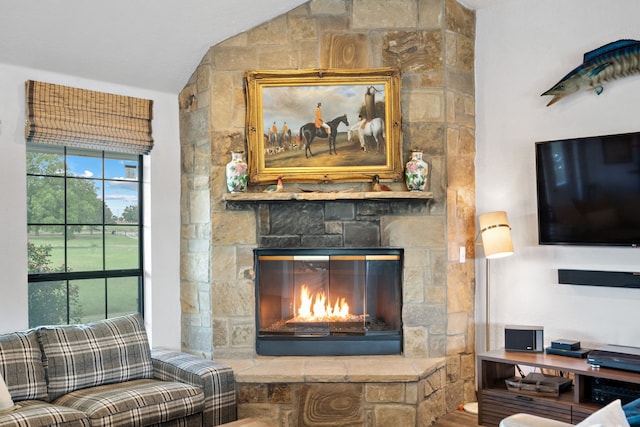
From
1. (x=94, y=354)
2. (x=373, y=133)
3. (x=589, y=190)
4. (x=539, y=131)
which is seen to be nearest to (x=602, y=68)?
(x=539, y=131)

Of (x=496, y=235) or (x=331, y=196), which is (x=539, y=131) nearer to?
(x=496, y=235)

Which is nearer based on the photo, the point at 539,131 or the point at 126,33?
the point at 126,33

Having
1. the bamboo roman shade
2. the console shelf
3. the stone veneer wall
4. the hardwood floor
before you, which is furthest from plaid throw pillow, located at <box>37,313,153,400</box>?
the console shelf

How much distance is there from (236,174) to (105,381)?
1.54 m

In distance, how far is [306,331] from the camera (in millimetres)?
4383

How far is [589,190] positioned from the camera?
397cm

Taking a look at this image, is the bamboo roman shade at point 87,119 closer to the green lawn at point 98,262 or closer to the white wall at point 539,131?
the green lawn at point 98,262

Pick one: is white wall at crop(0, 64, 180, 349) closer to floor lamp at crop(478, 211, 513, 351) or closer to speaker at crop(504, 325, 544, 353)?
floor lamp at crop(478, 211, 513, 351)

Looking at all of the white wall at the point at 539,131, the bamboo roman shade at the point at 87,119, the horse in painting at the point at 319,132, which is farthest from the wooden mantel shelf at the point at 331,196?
the bamboo roman shade at the point at 87,119

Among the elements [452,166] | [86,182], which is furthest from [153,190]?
[452,166]

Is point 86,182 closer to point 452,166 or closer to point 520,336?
point 452,166

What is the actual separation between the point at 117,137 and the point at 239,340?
1624 millimetres

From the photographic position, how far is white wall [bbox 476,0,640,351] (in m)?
3.98

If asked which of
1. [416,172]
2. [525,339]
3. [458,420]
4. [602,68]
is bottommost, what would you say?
[458,420]
